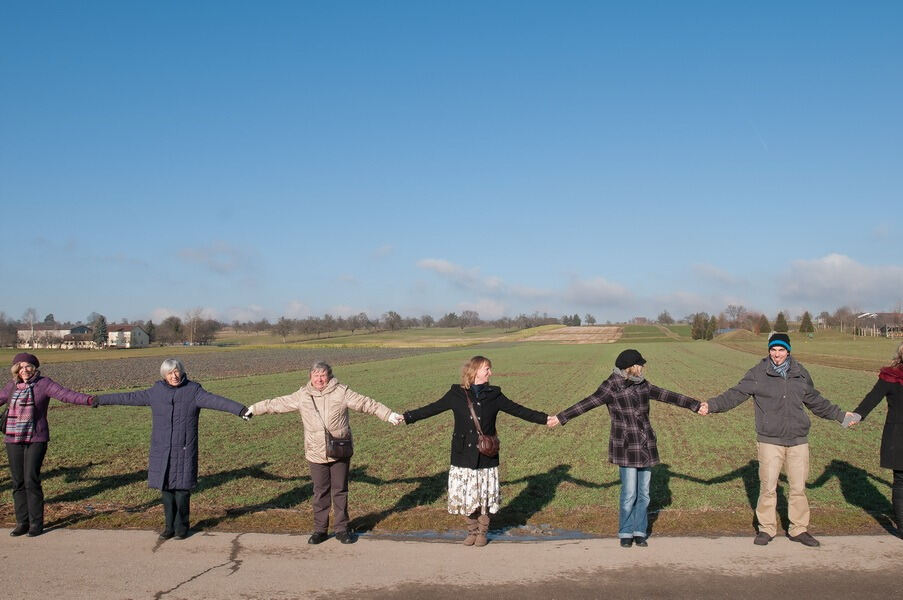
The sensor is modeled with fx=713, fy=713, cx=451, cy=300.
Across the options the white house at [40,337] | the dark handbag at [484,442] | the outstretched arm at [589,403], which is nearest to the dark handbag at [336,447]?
the dark handbag at [484,442]

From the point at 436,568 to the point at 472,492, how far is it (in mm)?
978

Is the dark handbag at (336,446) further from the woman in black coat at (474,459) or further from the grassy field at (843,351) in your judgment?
the grassy field at (843,351)

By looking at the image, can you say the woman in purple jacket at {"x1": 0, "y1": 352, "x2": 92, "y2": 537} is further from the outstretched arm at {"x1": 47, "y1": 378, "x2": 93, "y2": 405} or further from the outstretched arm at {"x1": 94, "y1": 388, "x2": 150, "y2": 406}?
the outstretched arm at {"x1": 94, "y1": 388, "x2": 150, "y2": 406}

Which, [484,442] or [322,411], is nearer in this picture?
[484,442]

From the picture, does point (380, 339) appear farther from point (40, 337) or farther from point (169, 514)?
point (169, 514)

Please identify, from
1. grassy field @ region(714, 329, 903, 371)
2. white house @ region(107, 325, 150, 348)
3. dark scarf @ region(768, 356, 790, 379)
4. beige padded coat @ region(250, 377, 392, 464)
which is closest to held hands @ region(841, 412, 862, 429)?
dark scarf @ region(768, 356, 790, 379)

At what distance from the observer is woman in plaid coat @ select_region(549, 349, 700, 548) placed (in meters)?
7.43

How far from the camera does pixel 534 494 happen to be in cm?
1059

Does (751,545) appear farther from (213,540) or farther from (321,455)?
(213,540)

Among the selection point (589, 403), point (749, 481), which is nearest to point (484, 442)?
point (589, 403)

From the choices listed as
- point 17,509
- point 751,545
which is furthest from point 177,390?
point 751,545

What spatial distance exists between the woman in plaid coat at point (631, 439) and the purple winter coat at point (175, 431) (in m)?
4.21

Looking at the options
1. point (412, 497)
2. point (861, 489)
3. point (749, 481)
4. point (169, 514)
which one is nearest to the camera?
point (169, 514)

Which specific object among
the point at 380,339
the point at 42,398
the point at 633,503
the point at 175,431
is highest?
the point at 42,398
